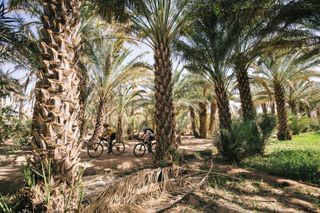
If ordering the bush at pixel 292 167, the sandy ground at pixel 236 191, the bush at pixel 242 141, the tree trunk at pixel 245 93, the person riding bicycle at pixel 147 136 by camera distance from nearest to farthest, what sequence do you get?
the sandy ground at pixel 236 191 < the bush at pixel 292 167 < the bush at pixel 242 141 < the person riding bicycle at pixel 147 136 < the tree trunk at pixel 245 93

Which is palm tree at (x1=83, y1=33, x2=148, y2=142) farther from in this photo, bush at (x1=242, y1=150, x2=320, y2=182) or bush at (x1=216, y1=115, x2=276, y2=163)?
bush at (x1=242, y1=150, x2=320, y2=182)

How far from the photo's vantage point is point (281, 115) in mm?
20062

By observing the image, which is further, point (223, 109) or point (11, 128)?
point (223, 109)

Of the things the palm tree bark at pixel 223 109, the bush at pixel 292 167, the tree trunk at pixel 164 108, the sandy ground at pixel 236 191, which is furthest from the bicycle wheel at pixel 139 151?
the tree trunk at pixel 164 108

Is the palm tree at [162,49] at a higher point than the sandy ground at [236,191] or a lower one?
higher

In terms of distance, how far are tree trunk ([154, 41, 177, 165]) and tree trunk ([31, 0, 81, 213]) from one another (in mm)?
4390

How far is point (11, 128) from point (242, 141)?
9.07m

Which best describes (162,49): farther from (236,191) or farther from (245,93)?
(245,93)

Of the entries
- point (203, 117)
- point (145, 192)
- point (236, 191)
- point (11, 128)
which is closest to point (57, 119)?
point (145, 192)

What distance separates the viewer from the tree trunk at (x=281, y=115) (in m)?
20.0

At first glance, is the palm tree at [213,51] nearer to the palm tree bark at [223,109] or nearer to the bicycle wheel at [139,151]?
the palm tree bark at [223,109]

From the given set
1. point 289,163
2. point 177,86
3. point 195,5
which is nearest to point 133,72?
point 177,86

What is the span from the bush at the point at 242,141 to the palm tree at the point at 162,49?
460cm

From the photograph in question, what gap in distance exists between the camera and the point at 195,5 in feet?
33.3
